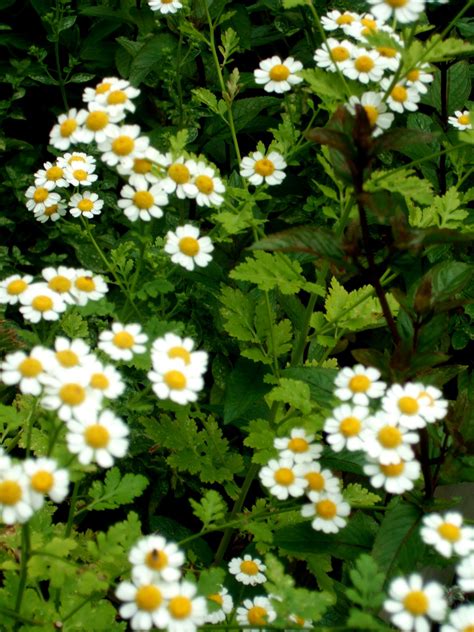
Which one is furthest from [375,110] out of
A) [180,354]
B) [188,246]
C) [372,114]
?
[180,354]

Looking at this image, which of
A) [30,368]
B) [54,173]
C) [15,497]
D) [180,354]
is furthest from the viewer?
[54,173]

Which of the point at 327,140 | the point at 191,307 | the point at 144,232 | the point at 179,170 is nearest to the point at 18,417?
the point at 144,232

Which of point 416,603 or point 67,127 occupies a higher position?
point 67,127

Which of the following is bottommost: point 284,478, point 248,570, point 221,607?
point 248,570

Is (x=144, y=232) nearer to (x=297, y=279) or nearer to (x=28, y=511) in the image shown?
(x=297, y=279)

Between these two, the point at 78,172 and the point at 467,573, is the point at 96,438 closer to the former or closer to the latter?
the point at 467,573

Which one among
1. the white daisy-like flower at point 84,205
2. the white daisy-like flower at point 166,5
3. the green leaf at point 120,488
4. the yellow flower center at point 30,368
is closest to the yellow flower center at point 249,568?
the green leaf at point 120,488
